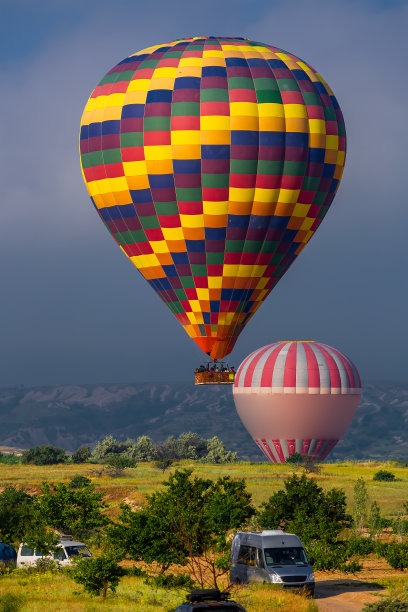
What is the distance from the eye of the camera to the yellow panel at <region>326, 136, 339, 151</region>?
50.8 m

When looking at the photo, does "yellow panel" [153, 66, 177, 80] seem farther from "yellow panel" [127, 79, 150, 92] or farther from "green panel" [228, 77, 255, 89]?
"green panel" [228, 77, 255, 89]

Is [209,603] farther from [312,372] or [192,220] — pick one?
[312,372]

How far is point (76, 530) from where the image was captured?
41.6 metres

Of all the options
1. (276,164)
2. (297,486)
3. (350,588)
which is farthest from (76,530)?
(276,164)

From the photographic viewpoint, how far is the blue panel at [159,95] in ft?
159

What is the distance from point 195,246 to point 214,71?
336 inches

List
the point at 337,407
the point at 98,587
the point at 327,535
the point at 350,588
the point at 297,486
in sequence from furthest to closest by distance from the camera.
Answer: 1. the point at 337,407
2. the point at 297,486
3. the point at 327,535
4. the point at 350,588
5. the point at 98,587

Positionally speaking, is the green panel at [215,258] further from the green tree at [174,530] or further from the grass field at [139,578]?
the green tree at [174,530]

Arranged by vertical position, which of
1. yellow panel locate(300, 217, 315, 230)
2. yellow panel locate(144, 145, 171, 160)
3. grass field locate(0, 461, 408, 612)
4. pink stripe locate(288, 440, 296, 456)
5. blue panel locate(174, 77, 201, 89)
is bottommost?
grass field locate(0, 461, 408, 612)

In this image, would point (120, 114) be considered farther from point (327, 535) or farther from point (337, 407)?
point (337, 407)

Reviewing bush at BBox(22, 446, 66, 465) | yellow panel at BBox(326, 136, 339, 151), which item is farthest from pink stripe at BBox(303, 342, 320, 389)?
yellow panel at BBox(326, 136, 339, 151)

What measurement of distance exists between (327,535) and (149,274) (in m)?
18.0

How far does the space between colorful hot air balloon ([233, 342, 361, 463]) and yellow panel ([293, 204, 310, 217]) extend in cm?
3507

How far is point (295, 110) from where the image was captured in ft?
161
